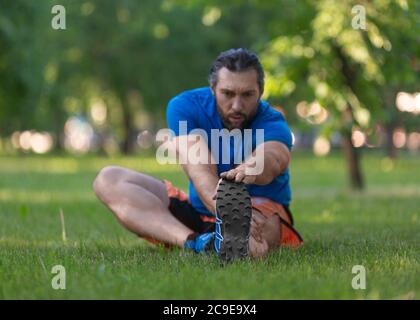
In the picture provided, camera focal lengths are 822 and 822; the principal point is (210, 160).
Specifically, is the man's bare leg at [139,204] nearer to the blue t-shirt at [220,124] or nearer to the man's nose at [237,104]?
the blue t-shirt at [220,124]

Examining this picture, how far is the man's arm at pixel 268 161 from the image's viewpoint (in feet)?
15.8

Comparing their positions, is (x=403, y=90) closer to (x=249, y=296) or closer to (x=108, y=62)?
(x=249, y=296)

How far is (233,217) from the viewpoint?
4414 mm

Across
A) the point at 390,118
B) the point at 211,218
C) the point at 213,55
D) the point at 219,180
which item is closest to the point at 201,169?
the point at 219,180

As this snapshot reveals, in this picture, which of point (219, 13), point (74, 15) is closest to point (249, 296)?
point (219, 13)

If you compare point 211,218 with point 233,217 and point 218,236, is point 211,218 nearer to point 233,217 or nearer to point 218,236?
point 218,236

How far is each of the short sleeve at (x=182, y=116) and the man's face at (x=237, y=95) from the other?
8.8 inches

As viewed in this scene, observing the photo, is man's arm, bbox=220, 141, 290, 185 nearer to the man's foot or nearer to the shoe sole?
the shoe sole

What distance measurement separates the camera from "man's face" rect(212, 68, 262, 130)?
5.05 metres

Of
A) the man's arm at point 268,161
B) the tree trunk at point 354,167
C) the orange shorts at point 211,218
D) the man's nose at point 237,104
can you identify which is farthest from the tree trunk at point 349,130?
the man's nose at point 237,104

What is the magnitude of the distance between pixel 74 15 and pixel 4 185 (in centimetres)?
1760

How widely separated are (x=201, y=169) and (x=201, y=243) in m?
0.46

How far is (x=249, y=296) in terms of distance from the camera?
362cm

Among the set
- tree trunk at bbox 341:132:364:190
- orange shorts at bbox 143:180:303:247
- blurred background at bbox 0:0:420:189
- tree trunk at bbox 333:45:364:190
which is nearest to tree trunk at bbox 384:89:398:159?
blurred background at bbox 0:0:420:189
